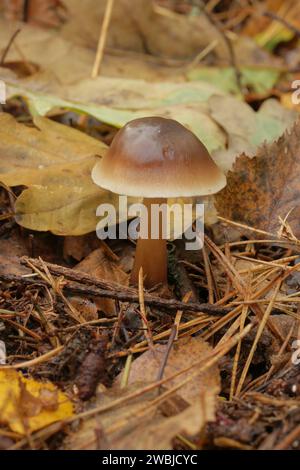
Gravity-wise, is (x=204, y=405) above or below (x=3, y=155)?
below

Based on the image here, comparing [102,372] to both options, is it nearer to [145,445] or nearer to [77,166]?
[145,445]

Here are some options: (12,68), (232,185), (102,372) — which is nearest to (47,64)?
(12,68)

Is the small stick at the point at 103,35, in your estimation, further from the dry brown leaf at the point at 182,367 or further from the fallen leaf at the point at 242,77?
the dry brown leaf at the point at 182,367

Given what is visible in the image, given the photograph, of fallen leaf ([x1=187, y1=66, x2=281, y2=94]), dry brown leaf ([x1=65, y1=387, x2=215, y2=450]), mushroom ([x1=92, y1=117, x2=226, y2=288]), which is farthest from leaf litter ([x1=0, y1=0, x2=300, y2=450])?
fallen leaf ([x1=187, y1=66, x2=281, y2=94])

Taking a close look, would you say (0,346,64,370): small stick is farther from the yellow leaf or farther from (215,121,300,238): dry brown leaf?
(215,121,300,238): dry brown leaf

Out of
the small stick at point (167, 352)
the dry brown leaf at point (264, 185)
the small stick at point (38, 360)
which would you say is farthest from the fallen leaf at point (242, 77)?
the small stick at point (38, 360)

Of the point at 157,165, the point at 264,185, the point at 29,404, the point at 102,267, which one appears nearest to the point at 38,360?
the point at 29,404

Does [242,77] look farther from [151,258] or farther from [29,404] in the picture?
[29,404]
